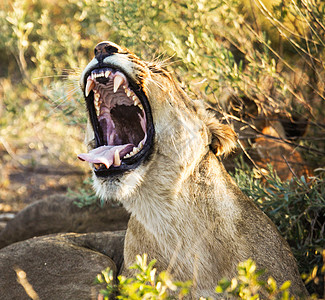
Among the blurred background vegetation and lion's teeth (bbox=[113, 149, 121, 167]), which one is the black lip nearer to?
lion's teeth (bbox=[113, 149, 121, 167])

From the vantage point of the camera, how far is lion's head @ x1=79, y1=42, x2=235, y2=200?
112 inches

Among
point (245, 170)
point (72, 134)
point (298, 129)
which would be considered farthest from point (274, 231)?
point (72, 134)

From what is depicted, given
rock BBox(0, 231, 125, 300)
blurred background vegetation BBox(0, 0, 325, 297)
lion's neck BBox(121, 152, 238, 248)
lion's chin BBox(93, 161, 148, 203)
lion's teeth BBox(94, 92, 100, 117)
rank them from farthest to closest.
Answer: blurred background vegetation BBox(0, 0, 325, 297) → rock BBox(0, 231, 125, 300) → lion's teeth BBox(94, 92, 100, 117) → lion's neck BBox(121, 152, 238, 248) → lion's chin BBox(93, 161, 148, 203)

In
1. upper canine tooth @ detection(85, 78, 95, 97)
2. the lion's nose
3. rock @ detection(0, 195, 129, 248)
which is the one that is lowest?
rock @ detection(0, 195, 129, 248)

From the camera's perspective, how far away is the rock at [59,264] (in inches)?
127

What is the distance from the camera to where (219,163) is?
3213 millimetres

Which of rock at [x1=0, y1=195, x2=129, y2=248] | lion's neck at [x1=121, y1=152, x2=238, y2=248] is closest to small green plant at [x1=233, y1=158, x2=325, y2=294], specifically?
lion's neck at [x1=121, y1=152, x2=238, y2=248]

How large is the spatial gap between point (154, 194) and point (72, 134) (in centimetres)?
431

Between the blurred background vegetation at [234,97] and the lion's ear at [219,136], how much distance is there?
30 cm

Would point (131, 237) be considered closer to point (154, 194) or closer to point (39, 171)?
point (154, 194)

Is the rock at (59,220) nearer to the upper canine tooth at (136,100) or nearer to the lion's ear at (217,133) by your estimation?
the lion's ear at (217,133)

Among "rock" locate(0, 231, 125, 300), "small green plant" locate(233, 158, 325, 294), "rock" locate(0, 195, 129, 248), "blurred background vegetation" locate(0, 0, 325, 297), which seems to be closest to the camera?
"rock" locate(0, 231, 125, 300)

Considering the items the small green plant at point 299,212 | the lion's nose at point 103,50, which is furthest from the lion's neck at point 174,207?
the small green plant at point 299,212

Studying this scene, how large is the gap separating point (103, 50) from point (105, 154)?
58 centimetres
